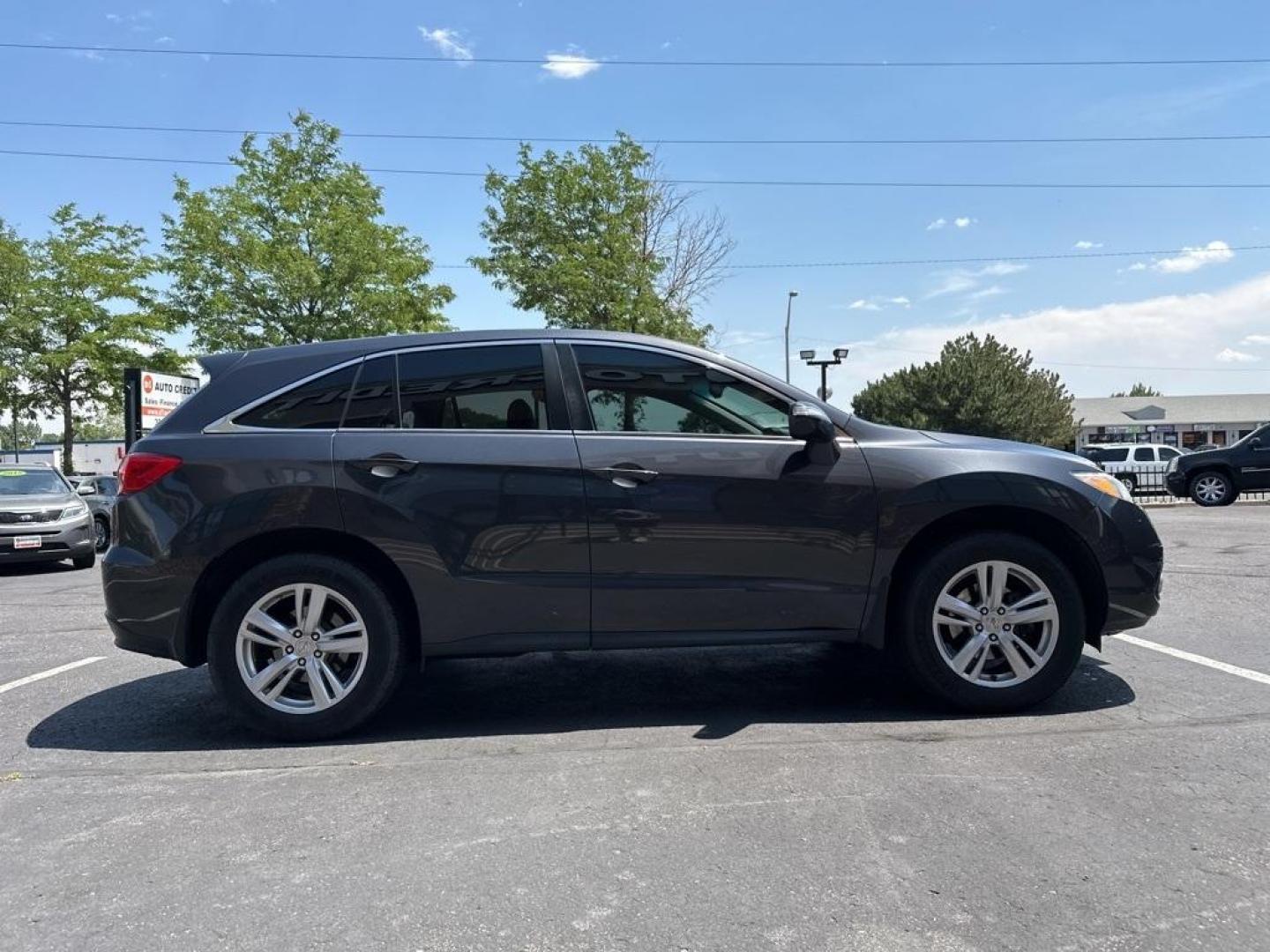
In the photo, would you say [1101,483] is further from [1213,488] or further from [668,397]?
[1213,488]

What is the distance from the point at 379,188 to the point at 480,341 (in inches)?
848

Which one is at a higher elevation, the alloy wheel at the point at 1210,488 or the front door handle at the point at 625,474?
the front door handle at the point at 625,474

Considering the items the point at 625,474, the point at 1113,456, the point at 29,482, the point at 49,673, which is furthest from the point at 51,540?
the point at 1113,456

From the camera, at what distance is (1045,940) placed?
2.29m

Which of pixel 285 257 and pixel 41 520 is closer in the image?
pixel 41 520

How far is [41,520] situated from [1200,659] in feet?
42.4

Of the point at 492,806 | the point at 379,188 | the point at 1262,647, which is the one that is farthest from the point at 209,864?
the point at 379,188

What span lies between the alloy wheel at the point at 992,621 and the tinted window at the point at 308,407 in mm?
2897

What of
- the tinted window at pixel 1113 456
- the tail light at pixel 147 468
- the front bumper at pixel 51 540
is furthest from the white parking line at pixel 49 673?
the tinted window at pixel 1113 456

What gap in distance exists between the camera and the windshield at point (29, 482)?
476 inches

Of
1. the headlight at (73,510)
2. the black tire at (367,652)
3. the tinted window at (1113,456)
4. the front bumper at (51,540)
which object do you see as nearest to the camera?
the black tire at (367,652)

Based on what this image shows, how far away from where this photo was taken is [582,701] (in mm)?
4543

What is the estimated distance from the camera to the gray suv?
1141 centimetres

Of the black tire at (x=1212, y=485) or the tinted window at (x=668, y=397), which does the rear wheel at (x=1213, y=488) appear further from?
the tinted window at (x=668, y=397)
